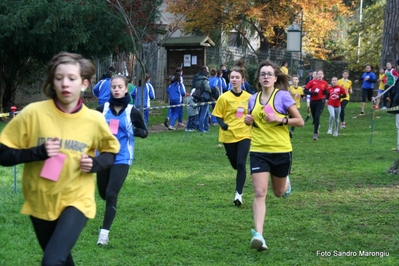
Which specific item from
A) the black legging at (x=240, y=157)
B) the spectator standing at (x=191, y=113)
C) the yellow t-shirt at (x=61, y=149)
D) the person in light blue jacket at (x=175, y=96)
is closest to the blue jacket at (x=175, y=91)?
the person in light blue jacket at (x=175, y=96)

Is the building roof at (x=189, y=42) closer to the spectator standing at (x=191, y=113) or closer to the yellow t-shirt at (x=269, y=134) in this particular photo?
the spectator standing at (x=191, y=113)

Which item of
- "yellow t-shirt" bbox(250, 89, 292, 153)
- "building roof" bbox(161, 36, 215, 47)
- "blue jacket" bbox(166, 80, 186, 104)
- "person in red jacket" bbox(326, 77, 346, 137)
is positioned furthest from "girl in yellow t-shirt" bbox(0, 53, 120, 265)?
"building roof" bbox(161, 36, 215, 47)

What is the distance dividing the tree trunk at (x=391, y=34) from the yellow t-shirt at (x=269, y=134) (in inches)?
889

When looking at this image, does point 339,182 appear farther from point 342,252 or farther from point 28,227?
point 28,227

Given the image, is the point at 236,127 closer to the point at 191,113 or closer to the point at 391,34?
the point at 191,113

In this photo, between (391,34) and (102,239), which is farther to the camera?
(391,34)

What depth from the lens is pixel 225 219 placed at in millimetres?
8258

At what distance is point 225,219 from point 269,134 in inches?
65.3

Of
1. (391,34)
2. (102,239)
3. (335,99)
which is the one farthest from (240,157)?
(391,34)

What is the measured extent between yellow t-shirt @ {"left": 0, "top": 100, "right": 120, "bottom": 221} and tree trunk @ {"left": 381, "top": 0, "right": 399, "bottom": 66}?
2564 centimetres

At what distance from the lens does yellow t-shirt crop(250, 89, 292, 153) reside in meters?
7.03

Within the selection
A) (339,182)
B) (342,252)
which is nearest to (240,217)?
(342,252)

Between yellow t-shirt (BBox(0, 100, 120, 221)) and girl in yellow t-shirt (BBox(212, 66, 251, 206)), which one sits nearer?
yellow t-shirt (BBox(0, 100, 120, 221))

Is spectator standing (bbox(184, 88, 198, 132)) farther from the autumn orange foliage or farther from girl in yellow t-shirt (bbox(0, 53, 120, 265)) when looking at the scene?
girl in yellow t-shirt (bbox(0, 53, 120, 265))
